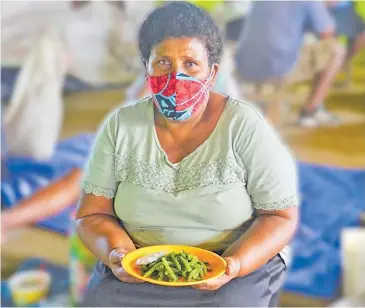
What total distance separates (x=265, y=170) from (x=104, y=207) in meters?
0.22

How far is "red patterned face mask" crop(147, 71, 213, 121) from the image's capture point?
2.39 ft

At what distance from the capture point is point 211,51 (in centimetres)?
73

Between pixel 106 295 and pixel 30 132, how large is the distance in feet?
3.69

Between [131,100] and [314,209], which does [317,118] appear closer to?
[314,209]

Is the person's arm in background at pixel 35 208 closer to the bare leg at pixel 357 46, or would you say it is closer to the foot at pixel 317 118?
the foot at pixel 317 118

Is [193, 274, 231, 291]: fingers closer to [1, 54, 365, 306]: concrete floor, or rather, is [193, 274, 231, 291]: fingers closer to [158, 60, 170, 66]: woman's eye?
[158, 60, 170, 66]: woman's eye

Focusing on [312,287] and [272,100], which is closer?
[272,100]

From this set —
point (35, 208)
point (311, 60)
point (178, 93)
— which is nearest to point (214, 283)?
point (178, 93)

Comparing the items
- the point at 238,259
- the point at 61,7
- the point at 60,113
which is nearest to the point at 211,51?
the point at 238,259

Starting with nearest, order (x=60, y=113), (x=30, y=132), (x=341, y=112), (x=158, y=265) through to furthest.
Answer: (x=158, y=265) → (x=341, y=112) → (x=60, y=113) → (x=30, y=132)

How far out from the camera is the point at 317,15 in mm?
1337

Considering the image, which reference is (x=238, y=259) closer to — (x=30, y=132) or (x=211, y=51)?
(x=211, y=51)

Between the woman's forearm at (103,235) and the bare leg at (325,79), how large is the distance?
34.7 inches

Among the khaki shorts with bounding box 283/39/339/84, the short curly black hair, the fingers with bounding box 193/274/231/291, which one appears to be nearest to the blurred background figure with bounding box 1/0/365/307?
the khaki shorts with bounding box 283/39/339/84
